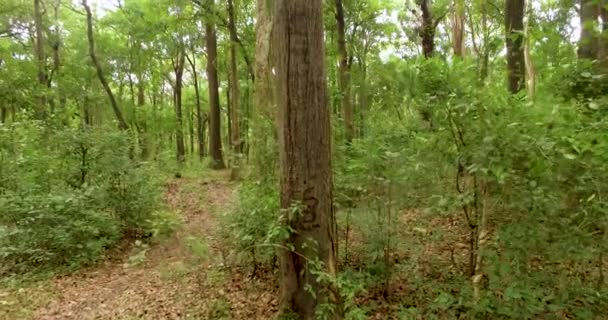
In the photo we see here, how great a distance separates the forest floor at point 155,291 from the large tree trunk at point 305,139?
1.12 metres

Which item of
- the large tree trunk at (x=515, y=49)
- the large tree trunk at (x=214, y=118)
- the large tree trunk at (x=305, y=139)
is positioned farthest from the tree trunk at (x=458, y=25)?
the large tree trunk at (x=214, y=118)

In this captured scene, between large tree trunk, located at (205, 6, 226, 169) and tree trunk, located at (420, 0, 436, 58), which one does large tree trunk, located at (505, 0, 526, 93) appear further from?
large tree trunk, located at (205, 6, 226, 169)

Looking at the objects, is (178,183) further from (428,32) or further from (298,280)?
(298,280)

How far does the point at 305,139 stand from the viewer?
3.58 m

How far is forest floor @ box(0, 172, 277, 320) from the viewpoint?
15.5 feet

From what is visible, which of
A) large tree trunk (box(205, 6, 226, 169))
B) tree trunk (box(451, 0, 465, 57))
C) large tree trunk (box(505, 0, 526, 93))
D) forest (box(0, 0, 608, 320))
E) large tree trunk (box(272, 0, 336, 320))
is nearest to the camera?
forest (box(0, 0, 608, 320))

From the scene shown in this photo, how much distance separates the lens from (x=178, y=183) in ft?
42.1

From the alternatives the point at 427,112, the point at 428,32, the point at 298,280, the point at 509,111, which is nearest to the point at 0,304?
the point at 298,280

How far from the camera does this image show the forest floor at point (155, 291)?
4.73 meters

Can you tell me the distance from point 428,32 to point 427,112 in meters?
8.08

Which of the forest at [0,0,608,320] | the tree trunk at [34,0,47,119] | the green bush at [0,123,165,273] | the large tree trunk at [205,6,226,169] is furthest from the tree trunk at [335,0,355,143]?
the tree trunk at [34,0,47,119]

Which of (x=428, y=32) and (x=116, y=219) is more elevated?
(x=428, y=32)

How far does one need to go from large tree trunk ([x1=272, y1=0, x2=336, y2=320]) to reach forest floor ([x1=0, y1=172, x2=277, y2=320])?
112 centimetres

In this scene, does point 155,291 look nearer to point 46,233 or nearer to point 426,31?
point 46,233
